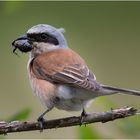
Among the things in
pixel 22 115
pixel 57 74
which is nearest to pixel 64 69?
pixel 57 74

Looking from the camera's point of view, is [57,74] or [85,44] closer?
[57,74]

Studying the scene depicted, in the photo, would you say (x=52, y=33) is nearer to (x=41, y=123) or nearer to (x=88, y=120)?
(x=41, y=123)

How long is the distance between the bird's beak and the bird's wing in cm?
9

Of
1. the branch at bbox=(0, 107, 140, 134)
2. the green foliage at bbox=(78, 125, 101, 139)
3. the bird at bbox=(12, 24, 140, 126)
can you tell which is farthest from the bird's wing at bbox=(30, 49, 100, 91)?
the green foliage at bbox=(78, 125, 101, 139)

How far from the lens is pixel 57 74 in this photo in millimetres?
3389

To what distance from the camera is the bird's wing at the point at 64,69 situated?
3248 mm

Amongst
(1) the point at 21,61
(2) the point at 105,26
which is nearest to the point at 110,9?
(2) the point at 105,26

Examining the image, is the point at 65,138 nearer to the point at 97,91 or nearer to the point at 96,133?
the point at 97,91

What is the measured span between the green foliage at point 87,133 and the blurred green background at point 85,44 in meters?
Result: 0.70

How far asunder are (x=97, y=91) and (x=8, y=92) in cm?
225

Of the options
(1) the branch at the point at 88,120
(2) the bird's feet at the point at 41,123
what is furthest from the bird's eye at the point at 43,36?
(1) the branch at the point at 88,120

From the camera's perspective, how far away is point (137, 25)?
6.13 metres

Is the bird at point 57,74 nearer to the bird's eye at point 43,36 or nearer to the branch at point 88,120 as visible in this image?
the bird's eye at point 43,36

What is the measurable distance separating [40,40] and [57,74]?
0.50 meters
